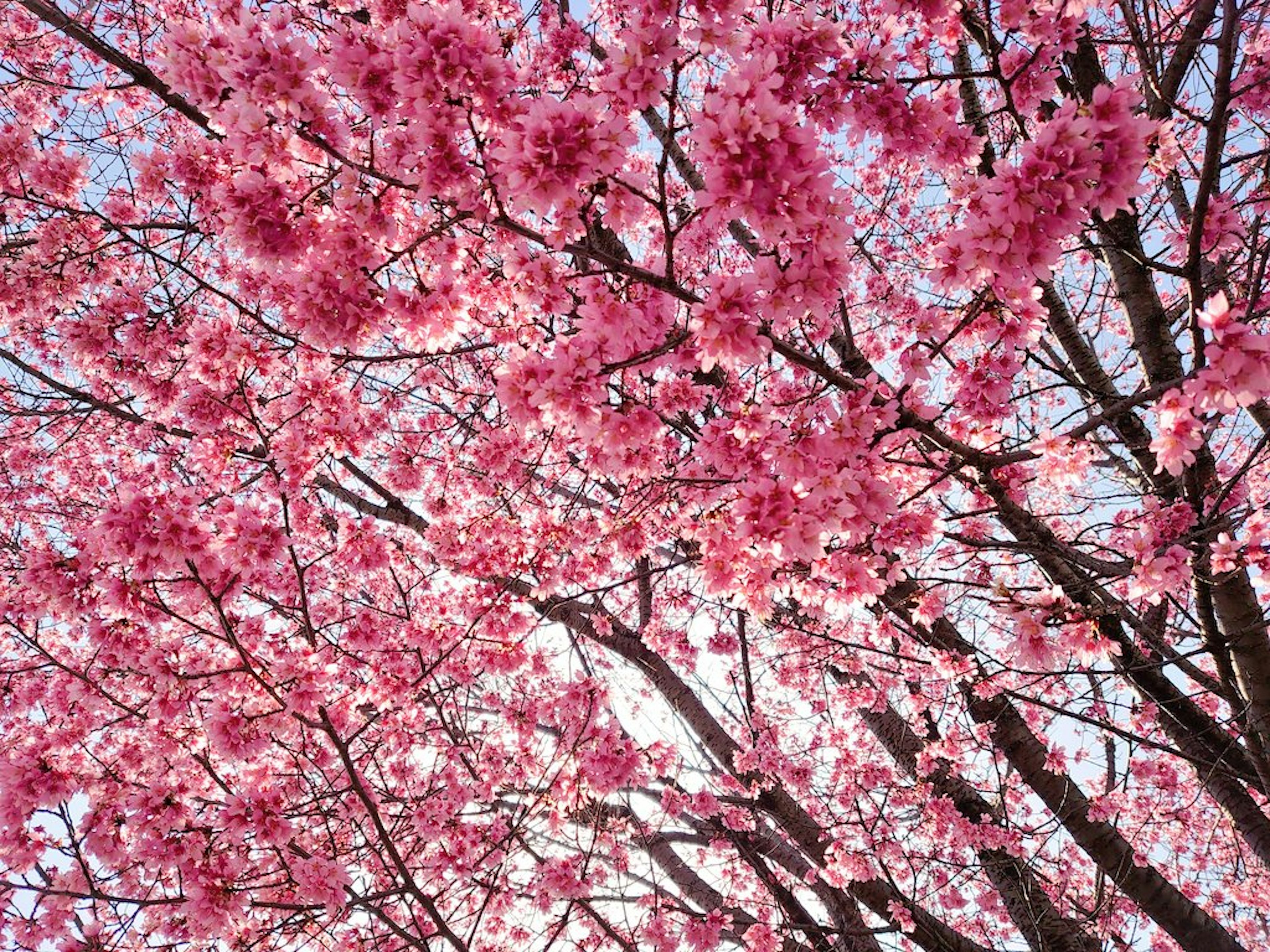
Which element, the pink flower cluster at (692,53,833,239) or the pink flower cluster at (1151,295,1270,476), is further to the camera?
the pink flower cluster at (1151,295,1270,476)

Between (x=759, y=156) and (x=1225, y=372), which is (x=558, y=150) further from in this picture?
(x=1225, y=372)

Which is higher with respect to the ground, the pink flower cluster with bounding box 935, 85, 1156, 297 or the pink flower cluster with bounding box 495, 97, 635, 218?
the pink flower cluster with bounding box 495, 97, 635, 218

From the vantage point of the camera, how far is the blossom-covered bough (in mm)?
2082

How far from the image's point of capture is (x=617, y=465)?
8.50 feet

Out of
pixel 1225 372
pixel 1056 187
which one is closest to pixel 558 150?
pixel 1056 187

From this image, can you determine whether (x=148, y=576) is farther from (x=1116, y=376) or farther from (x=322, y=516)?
(x=1116, y=376)

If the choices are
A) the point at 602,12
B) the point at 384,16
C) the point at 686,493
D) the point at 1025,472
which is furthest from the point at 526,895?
the point at 602,12

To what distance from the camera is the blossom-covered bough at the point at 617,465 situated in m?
2.08

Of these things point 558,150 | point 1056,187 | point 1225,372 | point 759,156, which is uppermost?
point 558,150

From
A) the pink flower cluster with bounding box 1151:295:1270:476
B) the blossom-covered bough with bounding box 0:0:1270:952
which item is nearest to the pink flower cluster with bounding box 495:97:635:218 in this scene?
the blossom-covered bough with bounding box 0:0:1270:952

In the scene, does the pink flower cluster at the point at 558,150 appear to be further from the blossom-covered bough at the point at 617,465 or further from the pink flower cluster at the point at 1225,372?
the pink flower cluster at the point at 1225,372

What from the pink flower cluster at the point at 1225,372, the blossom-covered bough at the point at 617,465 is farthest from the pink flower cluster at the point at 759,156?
the pink flower cluster at the point at 1225,372

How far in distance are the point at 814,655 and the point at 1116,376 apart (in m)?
3.23

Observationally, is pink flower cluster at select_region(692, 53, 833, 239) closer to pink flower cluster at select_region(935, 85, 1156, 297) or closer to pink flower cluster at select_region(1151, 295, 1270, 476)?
pink flower cluster at select_region(935, 85, 1156, 297)
